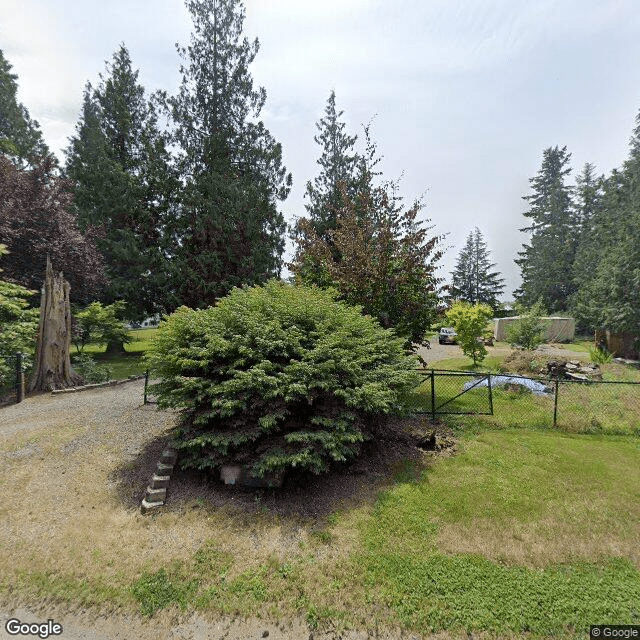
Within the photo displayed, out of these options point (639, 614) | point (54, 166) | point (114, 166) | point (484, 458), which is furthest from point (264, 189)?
point (639, 614)

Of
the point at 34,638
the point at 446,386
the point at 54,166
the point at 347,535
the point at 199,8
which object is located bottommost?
the point at 34,638

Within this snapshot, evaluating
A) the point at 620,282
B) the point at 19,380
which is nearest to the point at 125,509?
the point at 19,380

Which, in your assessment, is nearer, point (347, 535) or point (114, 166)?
point (347, 535)

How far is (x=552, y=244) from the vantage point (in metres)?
38.5

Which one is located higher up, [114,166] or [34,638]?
[114,166]

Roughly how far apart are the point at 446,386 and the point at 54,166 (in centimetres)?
2001

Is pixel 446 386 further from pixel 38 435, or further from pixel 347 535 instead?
pixel 38 435

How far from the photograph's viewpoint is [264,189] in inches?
786

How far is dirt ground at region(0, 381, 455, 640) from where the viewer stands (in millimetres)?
3330

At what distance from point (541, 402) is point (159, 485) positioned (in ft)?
33.5

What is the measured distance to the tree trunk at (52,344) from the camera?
10.9m

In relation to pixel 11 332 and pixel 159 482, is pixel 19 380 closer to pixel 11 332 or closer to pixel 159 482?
pixel 11 332

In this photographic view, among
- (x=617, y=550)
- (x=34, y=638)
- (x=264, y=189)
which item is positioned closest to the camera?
(x=34, y=638)

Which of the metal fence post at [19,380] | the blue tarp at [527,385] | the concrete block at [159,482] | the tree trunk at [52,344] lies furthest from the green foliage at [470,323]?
the metal fence post at [19,380]
